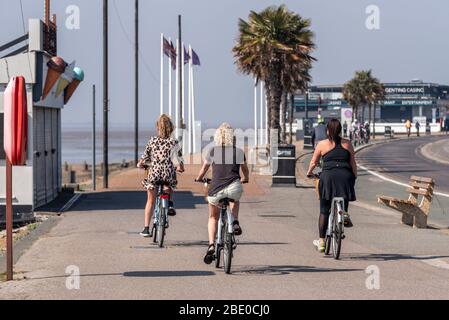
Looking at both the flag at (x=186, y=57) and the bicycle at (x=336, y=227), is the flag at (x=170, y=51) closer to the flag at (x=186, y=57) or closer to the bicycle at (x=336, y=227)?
the flag at (x=186, y=57)

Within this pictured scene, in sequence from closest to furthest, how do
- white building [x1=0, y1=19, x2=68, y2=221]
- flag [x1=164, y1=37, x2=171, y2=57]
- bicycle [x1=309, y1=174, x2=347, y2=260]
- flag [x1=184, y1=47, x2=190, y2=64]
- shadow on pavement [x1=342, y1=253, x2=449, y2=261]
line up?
bicycle [x1=309, y1=174, x2=347, y2=260] → shadow on pavement [x1=342, y1=253, x2=449, y2=261] → white building [x1=0, y1=19, x2=68, y2=221] → flag [x1=164, y1=37, x2=171, y2=57] → flag [x1=184, y1=47, x2=190, y2=64]

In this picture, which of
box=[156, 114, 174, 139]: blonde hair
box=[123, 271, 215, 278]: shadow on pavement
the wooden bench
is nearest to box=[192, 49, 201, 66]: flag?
the wooden bench

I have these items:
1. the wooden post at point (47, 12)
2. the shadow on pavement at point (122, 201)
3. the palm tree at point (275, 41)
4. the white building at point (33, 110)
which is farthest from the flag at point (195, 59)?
the white building at point (33, 110)

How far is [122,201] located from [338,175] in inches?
456

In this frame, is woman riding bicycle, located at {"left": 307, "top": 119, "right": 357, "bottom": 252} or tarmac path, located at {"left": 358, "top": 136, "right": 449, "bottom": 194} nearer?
woman riding bicycle, located at {"left": 307, "top": 119, "right": 357, "bottom": 252}

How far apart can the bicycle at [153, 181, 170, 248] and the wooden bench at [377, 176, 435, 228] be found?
5.10 m

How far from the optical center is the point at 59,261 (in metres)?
12.8

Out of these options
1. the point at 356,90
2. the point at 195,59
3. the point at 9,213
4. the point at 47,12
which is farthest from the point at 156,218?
the point at 356,90

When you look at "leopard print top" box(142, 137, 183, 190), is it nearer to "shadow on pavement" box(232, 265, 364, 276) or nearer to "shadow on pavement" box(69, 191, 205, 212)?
"shadow on pavement" box(232, 265, 364, 276)

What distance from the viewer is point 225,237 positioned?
38.3 ft

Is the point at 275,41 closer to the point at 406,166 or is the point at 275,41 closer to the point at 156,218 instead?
the point at 406,166

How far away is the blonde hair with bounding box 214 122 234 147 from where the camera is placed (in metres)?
12.0
